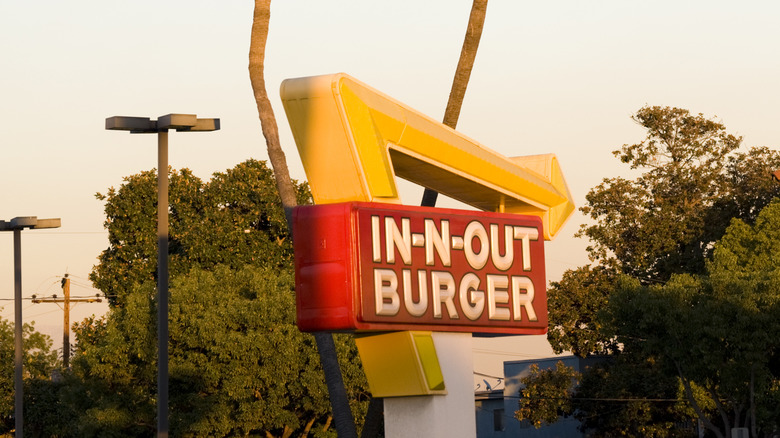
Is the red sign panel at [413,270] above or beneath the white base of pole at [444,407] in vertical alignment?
above

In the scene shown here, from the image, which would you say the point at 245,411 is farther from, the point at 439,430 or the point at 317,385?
the point at 439,430

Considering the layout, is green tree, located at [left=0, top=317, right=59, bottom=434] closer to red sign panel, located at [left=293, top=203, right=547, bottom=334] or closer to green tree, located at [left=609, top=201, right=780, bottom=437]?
green tree, located at [left=609, top=201, right=780, bottom=437]

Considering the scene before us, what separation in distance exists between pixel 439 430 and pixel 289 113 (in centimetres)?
493

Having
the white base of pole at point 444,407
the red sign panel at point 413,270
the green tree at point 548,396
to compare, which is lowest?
the green tree at point 548,396

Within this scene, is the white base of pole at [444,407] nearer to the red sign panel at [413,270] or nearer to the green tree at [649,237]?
the red sign panel at [413,270]

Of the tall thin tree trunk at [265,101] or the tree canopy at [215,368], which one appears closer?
the tall thin tree trunk at [265,101]

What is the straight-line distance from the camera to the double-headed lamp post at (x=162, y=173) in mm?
25562

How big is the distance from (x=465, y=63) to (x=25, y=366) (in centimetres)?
5147

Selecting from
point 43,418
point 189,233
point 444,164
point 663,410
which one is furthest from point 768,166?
point 444,164

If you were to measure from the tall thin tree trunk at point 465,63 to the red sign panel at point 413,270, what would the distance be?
8.62m

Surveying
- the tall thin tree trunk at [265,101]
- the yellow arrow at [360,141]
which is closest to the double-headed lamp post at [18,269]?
the tall thin tree trunk at [265,101]

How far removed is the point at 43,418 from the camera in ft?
207

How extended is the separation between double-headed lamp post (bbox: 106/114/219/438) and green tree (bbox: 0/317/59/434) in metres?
40.1

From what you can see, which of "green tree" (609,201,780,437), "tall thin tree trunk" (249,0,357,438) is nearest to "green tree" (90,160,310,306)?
"green tree" (609,201,780,437)
